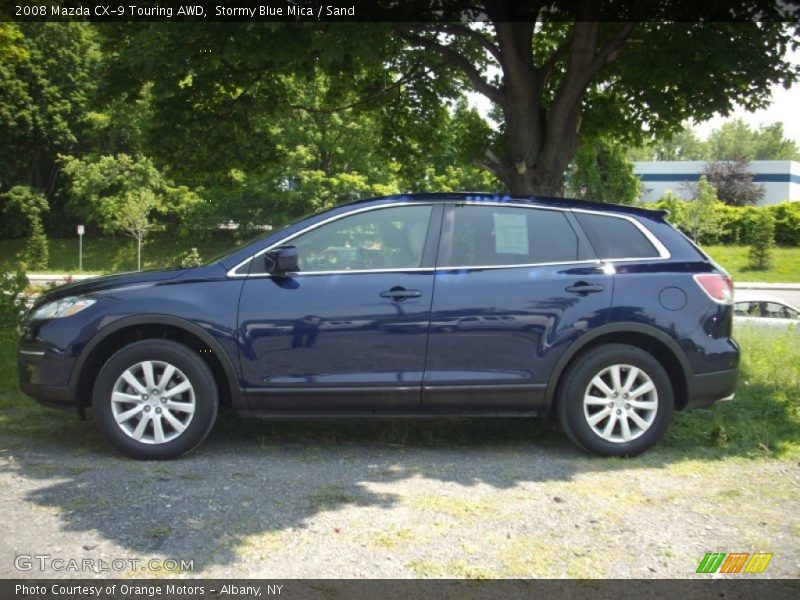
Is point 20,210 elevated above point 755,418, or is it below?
above

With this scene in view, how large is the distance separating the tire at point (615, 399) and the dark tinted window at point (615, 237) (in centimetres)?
68

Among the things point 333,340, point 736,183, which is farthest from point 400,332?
point 736,183

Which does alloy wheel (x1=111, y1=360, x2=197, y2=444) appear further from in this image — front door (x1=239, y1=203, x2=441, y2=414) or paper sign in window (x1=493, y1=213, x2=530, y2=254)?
paper sign in window (x1=493, y1=213, x2=530, y2=254)

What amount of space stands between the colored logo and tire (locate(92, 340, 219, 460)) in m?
3.11

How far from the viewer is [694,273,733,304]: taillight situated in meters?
5.27

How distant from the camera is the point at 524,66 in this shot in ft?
30.4

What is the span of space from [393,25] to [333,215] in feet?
13.3

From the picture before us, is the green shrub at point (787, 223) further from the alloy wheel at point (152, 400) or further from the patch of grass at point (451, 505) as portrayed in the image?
the alloy wheel at point (152, 400)

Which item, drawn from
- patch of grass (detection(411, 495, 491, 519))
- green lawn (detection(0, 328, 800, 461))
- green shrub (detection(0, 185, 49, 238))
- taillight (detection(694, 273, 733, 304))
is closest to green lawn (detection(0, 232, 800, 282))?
green shrub (detection(0, 185, 49, 238))

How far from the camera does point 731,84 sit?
8.70m

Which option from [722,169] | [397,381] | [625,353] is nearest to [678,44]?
[625,353]

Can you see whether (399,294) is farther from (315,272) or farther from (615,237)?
(615,237)

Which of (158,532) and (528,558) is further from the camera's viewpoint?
(158,532)

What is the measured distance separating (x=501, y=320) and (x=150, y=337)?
Answer: 242 centimetres
